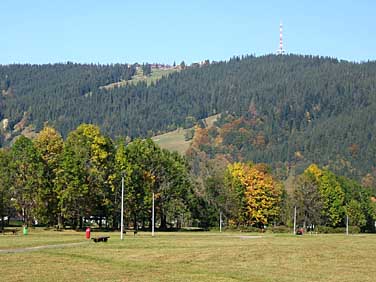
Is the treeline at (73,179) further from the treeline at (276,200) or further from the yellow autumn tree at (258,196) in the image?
the yellow autumn tree at (258,196)

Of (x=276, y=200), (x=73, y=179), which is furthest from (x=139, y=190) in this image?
(x=276, y=200)

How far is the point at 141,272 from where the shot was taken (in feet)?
137

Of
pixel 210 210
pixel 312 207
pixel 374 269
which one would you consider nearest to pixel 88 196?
pixel 210 210

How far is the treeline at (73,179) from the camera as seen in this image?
106 metres

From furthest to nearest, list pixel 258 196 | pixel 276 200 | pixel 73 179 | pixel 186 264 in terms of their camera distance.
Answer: pixel 276 200 → pixel 258 196 → pixel 73 179 → pixel 186 264

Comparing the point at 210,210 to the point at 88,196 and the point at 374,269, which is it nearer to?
the point at 88,196

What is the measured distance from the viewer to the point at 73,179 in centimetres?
10494

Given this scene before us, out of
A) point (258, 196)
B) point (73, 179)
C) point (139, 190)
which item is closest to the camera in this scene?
point (73, 179)

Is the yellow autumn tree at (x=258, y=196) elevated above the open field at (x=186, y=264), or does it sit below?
above

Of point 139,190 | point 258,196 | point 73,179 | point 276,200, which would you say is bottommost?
point 276,200

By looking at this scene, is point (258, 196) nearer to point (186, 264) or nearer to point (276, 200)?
point (276, 200)

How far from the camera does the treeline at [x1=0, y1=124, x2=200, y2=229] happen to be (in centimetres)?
10600

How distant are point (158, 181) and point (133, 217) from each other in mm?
9053

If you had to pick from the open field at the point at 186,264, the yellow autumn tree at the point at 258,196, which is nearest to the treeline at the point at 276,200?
the yellow autumn tree at the point at 258,196
